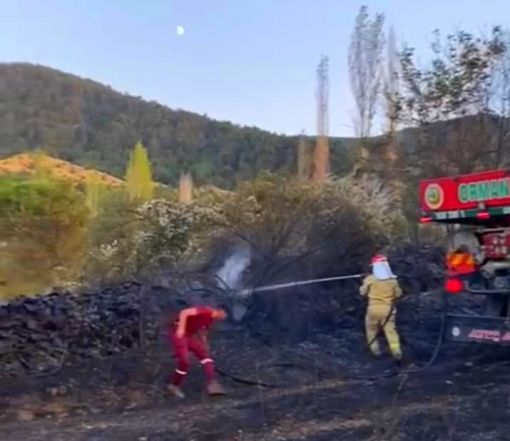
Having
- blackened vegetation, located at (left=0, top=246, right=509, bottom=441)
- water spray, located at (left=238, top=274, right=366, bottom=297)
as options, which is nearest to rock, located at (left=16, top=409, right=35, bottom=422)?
blackened vegetation, located at (left=0, top=246, right=509, bottom=441)

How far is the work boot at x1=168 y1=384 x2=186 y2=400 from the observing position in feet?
26.7

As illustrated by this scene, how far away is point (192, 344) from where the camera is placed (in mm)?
8336

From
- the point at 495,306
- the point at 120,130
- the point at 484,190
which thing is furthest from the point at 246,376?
the point at 120,130

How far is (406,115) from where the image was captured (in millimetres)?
21172

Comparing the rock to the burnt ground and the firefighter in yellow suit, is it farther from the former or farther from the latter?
the firefighter in yellow suit

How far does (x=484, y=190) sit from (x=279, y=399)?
3.49m

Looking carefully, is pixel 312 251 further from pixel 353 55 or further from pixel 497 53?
pixel 353 55

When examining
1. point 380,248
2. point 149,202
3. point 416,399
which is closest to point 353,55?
point 149,202

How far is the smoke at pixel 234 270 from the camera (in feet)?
41.3

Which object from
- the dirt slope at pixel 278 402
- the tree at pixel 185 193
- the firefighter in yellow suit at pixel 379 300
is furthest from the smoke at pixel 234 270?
the tree at pixel 185 193

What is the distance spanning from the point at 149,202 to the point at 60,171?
18.1ft

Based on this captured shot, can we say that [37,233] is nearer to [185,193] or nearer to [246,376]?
[246,376]

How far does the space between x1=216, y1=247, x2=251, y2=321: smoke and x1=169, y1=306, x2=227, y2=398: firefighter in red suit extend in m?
3.52

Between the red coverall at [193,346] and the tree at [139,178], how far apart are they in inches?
574
